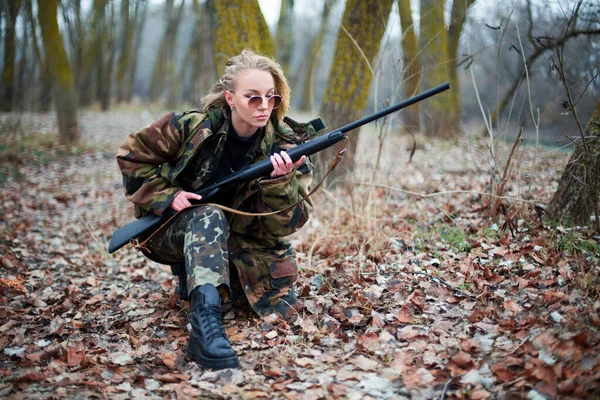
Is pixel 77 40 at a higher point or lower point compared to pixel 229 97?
higher

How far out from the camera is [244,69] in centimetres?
315

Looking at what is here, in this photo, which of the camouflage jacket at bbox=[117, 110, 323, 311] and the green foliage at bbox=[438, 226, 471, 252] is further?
the green foliage at bbox=[438, 226, 471, 252]

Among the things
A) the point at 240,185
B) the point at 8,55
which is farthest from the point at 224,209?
the point at 8,55

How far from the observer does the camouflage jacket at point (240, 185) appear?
320 cm

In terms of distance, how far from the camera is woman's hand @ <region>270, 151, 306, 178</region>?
3102mm

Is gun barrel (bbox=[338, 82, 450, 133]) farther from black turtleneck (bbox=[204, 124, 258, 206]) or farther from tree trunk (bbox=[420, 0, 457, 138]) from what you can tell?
tree trunk (bbox=[420, 0, 457, 138])

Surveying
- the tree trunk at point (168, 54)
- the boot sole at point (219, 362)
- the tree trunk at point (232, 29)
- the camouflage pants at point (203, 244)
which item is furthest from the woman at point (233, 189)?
the tree trunk at point (168, 54)

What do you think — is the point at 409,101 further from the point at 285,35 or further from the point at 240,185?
the point at 285,35

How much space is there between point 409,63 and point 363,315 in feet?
9.28

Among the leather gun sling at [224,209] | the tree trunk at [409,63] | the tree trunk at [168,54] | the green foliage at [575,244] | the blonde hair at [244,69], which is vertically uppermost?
the tree trunk at [168,54]

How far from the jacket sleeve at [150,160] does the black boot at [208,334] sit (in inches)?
28.2

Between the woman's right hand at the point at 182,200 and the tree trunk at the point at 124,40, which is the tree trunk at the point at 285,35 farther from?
the woman's right hand at the point at 182,200

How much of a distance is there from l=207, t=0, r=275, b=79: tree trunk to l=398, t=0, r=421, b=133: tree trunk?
166cm

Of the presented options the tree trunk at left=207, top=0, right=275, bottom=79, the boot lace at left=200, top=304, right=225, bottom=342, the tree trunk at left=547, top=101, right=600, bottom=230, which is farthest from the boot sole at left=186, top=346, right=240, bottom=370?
the tree trunk at left=207, top=0, right=275, bottom=79
